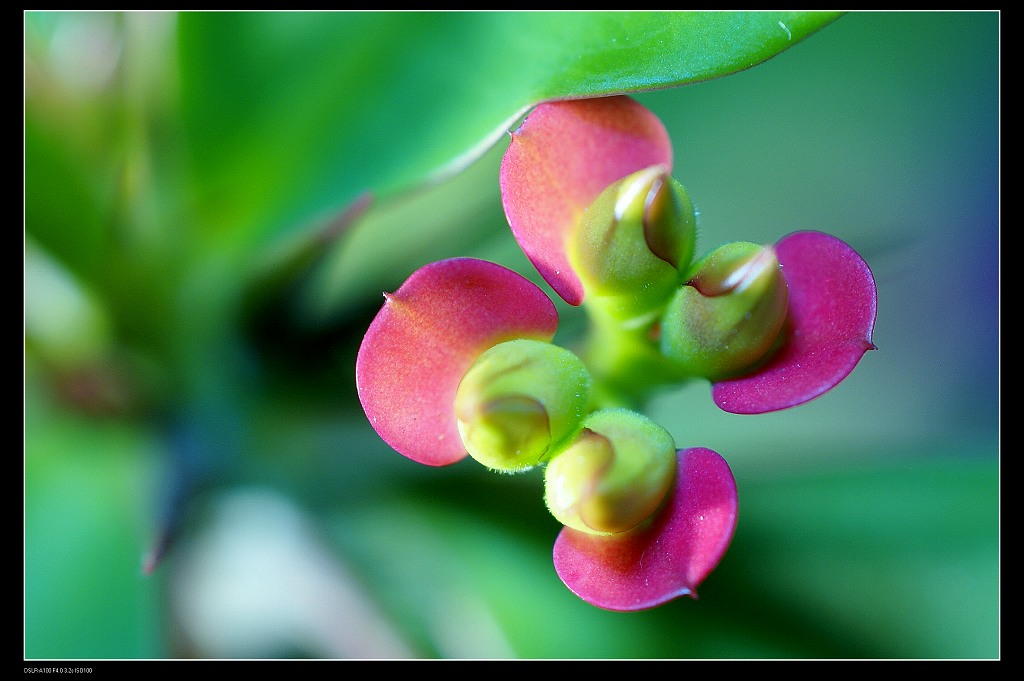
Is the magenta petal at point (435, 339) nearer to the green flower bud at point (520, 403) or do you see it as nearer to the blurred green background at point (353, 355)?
the green flower bud at point (520, 403)

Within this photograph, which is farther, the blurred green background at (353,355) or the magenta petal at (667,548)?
the blurred green background at (353,355)

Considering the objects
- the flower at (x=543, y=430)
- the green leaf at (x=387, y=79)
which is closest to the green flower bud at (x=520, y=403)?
the flower at (x=543, y=430)

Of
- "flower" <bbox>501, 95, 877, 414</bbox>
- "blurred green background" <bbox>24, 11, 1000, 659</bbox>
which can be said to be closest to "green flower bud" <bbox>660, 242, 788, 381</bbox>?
"flower" <bbox>501, 95, 877, 414</bbox>

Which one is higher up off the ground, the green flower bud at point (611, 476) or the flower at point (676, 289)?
the flower at point (676, 289)

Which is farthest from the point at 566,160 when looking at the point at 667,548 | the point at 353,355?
the point at 353,355
